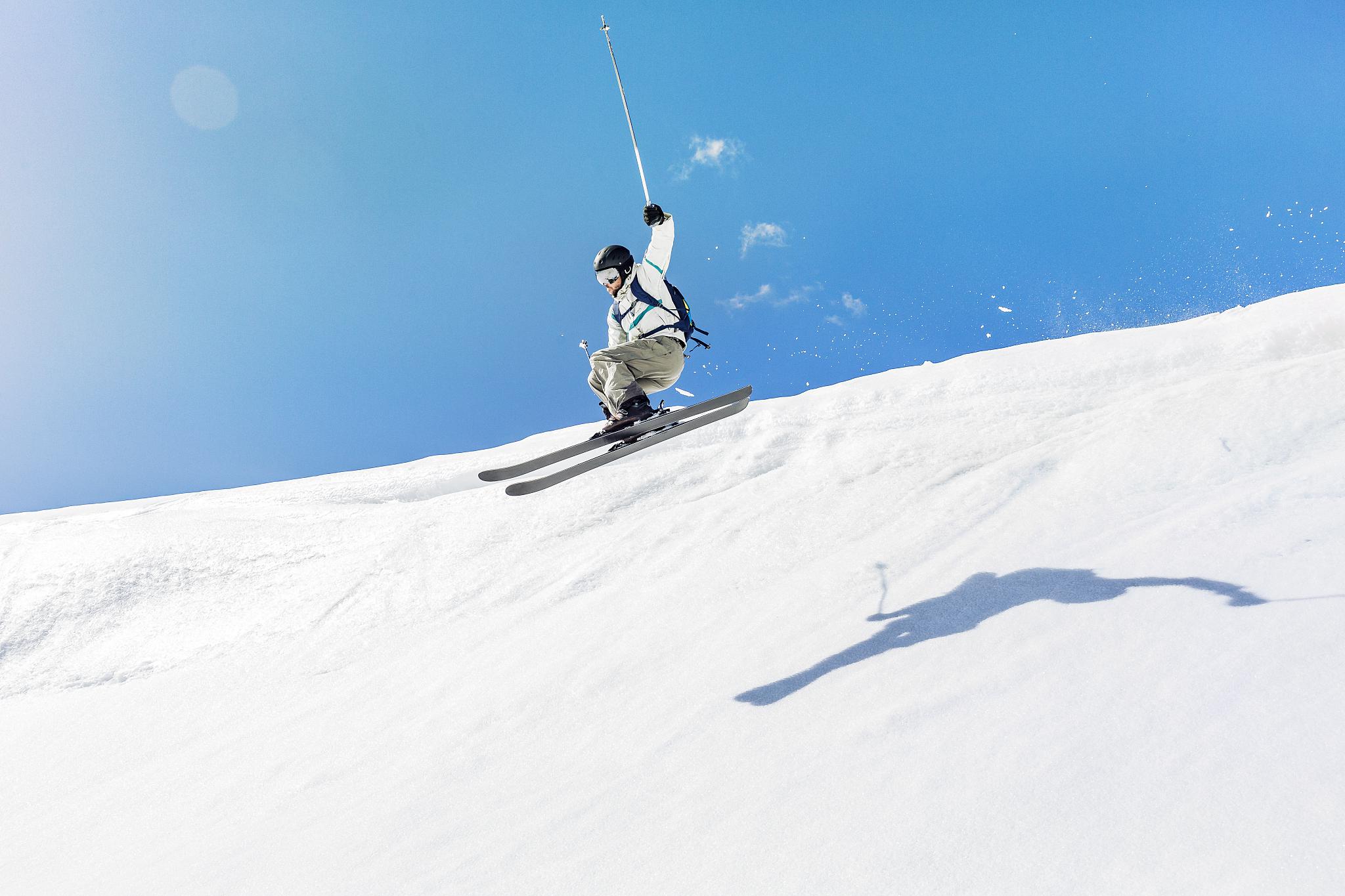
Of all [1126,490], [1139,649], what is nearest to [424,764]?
[1139,649]

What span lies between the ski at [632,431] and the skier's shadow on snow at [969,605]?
271 cm

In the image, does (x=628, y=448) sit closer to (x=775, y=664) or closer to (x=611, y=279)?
(x=611, y=279)

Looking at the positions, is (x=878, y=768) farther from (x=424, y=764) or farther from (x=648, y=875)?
(x=424, y=764)

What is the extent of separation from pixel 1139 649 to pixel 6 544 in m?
18.9

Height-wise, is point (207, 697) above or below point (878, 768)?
above

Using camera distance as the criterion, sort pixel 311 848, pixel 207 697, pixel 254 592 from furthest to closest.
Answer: pixel 254 592, pixel 207 697, pixel 311 848

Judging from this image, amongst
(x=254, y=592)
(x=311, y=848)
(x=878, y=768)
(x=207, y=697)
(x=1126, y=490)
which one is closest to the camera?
(x=878, y=768)

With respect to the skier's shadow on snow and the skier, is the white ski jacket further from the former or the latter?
the skier's shadow on snow

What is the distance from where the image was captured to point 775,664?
645 centimetres

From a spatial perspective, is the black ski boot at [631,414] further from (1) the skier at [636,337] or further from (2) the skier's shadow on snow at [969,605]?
(2) the skier's shadow on snow at [969,605]

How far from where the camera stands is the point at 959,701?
498 cm

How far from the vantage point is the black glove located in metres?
6.79

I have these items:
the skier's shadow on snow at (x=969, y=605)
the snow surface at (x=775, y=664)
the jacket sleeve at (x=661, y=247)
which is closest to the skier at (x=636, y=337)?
the jacket sleeve at (x=661, y=247)

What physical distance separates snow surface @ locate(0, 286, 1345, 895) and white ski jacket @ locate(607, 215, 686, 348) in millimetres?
3143
